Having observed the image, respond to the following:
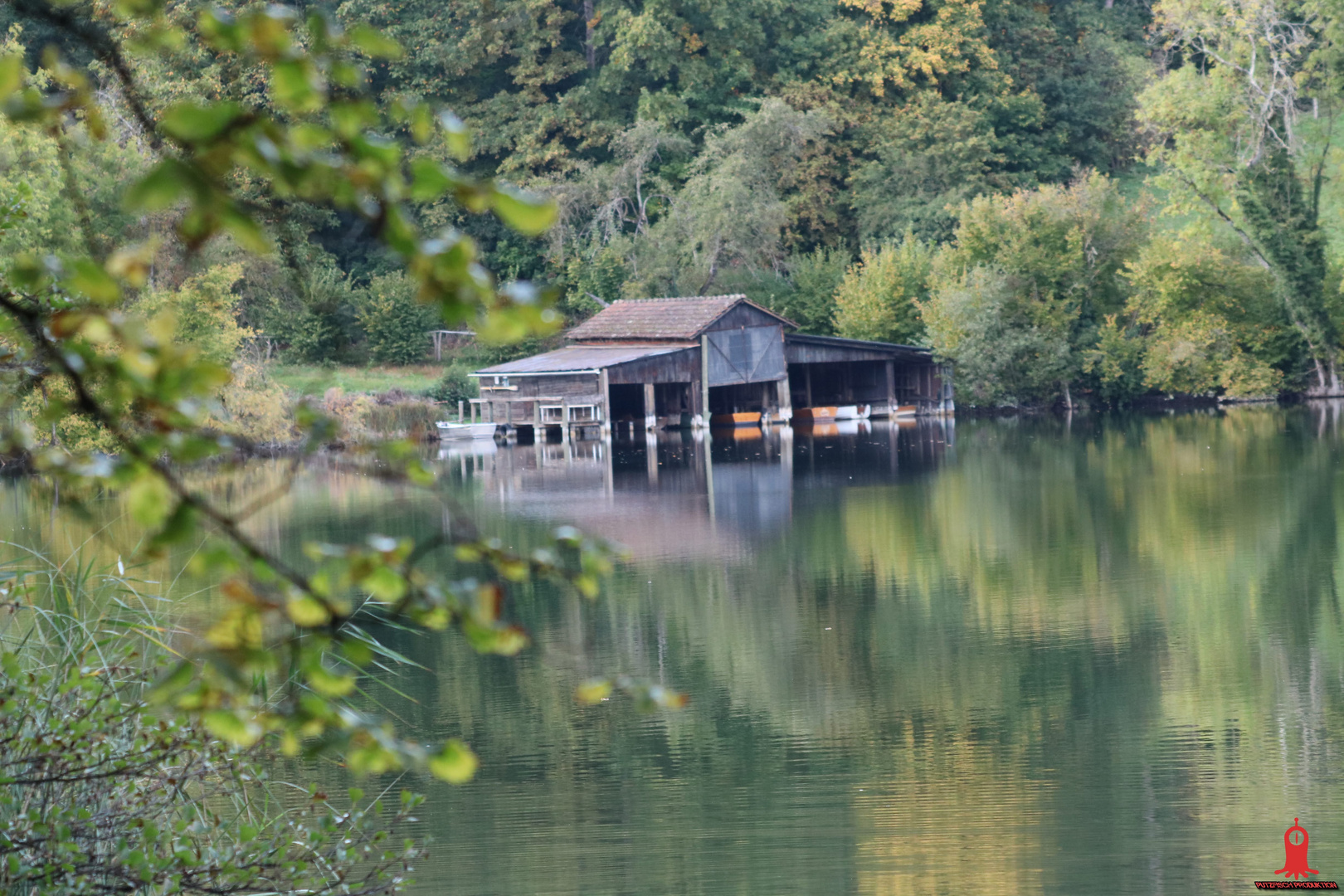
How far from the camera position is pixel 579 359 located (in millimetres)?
42469

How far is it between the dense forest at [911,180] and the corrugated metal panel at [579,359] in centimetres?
442

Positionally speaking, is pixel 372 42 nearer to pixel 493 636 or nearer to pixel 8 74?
pixel 8 74

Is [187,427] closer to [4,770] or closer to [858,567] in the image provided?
[4,770]

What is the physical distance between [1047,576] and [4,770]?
1213 centimetres

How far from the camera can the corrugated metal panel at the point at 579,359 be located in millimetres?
41438

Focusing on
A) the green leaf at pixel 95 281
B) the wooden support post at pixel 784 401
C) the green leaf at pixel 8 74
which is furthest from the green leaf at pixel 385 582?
the wooden support post at pixel 784 401

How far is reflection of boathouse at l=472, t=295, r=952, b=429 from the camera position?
42.5 metres

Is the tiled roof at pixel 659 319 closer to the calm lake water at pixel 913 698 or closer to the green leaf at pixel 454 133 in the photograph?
the calm lake water at pixel 913 698

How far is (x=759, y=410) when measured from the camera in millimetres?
46625

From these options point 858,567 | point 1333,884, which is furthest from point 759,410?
point 1333,884

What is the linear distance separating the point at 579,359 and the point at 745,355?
502cm

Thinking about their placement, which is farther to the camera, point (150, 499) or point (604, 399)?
point (604, 399)

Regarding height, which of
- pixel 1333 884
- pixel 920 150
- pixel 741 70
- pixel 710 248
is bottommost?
pixel 1333 884

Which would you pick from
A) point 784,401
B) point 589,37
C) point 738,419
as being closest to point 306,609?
point 784,401
